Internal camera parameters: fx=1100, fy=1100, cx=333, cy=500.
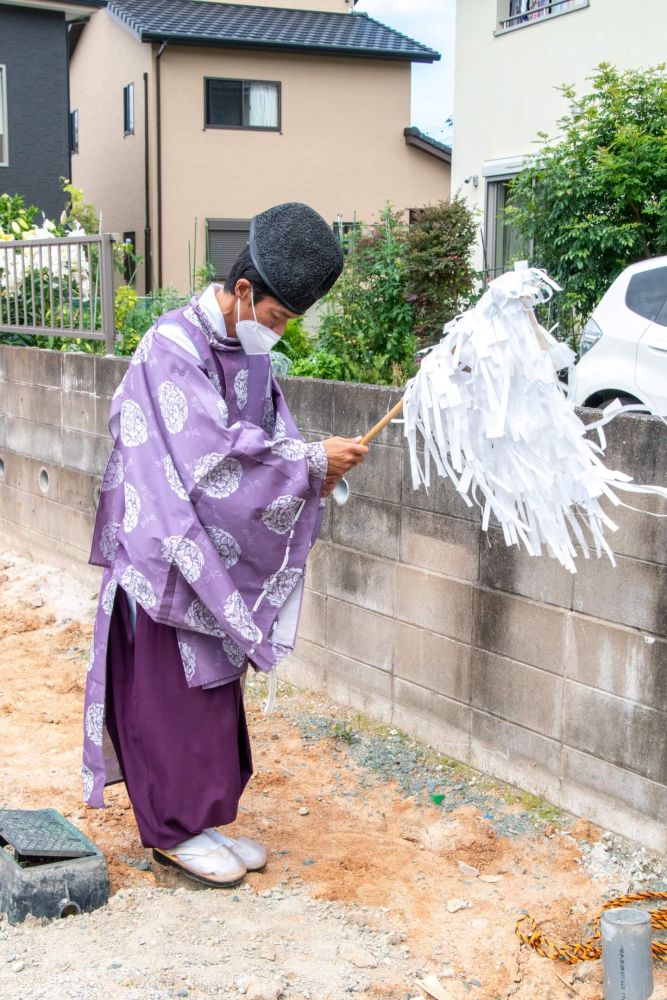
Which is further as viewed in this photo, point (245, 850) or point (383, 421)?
point (245, 850)

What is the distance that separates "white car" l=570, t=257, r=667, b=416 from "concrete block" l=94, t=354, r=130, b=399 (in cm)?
241

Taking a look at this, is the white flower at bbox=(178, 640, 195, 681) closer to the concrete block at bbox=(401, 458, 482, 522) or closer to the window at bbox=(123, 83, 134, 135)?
the concrete block at bbox=(401, 458, 482, 522)

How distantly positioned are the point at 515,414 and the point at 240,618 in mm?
891

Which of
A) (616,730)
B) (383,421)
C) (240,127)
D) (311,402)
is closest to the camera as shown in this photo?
(383,421)

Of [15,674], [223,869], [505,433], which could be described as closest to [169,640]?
[223,869]

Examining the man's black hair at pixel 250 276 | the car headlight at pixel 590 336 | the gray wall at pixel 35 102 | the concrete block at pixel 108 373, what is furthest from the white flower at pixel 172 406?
the gray wall at pixel 35 102

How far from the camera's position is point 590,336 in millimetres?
6477

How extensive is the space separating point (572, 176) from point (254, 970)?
307 inches

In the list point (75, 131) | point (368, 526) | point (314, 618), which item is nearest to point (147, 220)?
point (75, 131)

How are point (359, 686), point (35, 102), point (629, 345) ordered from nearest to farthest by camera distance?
1. point (359, 686)
2. point (629, 345)
3. point (35, 102)

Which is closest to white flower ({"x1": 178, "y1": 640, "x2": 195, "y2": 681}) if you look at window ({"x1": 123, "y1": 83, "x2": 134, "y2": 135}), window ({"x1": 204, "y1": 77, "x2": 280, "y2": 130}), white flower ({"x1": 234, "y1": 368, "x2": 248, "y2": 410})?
white flower ({"x1": 234, "y1": 368, "x2": 248, "y2": 410})

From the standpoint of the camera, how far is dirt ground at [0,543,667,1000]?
2609 millimetres

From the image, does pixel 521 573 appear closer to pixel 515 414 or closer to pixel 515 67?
pixel 515 414

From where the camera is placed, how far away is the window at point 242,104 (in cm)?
1961
